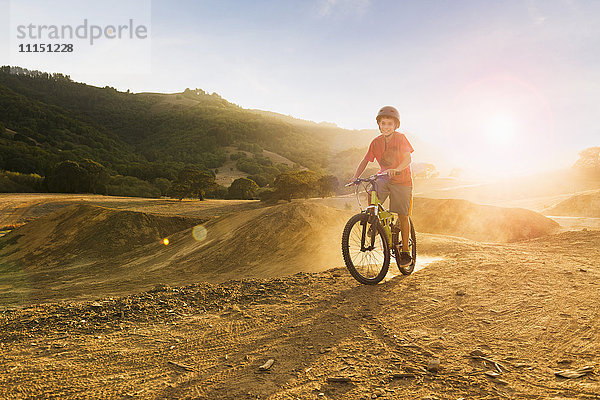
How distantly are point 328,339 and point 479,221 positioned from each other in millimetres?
20989

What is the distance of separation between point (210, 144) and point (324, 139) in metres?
76.3

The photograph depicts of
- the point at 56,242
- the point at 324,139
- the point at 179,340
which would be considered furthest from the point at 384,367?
the point at 324,139

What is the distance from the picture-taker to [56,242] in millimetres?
19672

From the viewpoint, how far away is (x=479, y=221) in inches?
824

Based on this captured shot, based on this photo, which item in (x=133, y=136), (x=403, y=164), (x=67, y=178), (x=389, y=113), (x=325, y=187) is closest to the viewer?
(x=403, y=164)

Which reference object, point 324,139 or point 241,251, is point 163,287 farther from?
point 324,139

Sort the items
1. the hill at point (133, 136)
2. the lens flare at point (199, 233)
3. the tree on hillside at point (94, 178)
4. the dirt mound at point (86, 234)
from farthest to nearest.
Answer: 1. the hill at point (133, 136)
2. the tree on hillside at point (94, 178)
3. the dirt mound at point (86, 234)
4. the lens flare at point (199, 233)

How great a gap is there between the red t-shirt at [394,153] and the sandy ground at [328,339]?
1.55 m

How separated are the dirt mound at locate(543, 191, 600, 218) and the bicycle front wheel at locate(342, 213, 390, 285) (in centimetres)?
3464

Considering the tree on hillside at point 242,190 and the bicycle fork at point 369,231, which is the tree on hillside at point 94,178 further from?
the bicycle fork at point 369,231

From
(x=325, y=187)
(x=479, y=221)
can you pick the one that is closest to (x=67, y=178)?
(x=325, y=187)

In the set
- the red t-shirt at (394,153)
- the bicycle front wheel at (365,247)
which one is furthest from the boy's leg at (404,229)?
the red t-shirt at (394,153)

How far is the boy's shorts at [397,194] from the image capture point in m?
4.95

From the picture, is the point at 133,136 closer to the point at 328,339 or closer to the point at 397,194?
the point at 397,194
